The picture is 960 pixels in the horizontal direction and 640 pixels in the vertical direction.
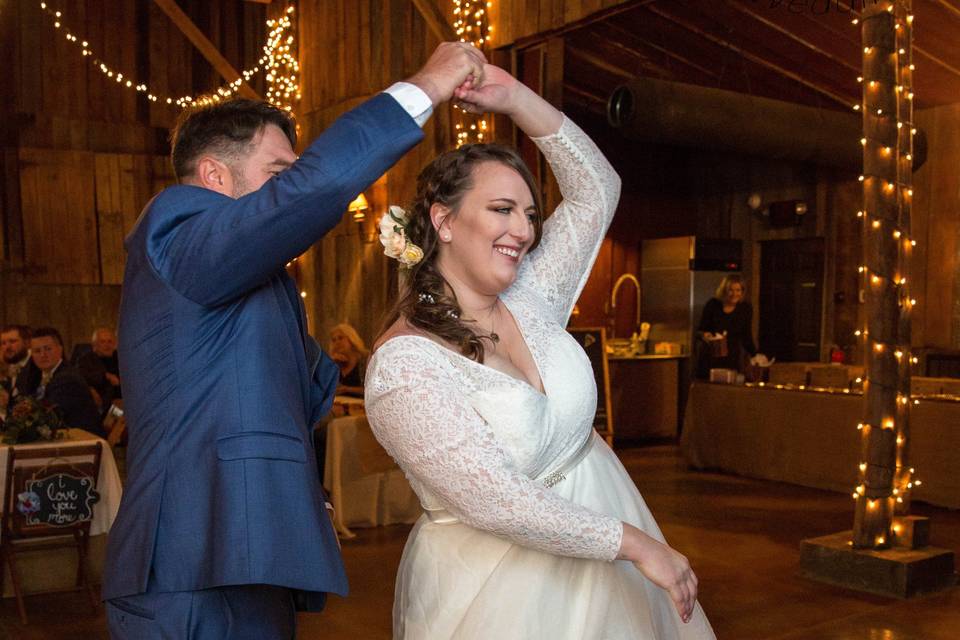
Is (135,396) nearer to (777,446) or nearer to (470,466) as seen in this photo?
(470,466)

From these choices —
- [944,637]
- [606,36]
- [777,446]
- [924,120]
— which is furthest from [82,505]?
[924,120]

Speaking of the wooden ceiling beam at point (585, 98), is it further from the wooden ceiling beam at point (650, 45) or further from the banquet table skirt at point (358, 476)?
the banquet table skirt at point (358, 476)

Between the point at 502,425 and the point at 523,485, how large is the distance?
15cm

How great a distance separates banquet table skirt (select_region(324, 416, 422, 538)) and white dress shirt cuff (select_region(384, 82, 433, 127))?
180 inches

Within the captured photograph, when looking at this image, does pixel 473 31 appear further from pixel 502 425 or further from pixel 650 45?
pixel 502 425

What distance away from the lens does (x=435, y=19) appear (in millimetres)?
7246

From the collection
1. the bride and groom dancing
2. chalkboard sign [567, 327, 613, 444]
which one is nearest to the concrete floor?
chalkboard sign [567, 327, 613, 444]

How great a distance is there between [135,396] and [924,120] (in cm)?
954

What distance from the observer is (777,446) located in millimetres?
7281

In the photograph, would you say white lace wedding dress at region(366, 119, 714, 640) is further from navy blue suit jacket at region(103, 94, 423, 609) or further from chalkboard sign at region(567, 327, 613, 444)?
chalkboard sign at region(567, 327, 613, 444)

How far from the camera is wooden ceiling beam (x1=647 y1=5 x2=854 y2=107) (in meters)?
8.27

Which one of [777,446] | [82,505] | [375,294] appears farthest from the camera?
[375,294]

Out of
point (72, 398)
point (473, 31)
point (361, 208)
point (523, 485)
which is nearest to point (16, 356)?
point (72, 398)

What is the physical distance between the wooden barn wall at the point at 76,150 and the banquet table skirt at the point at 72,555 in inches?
222
